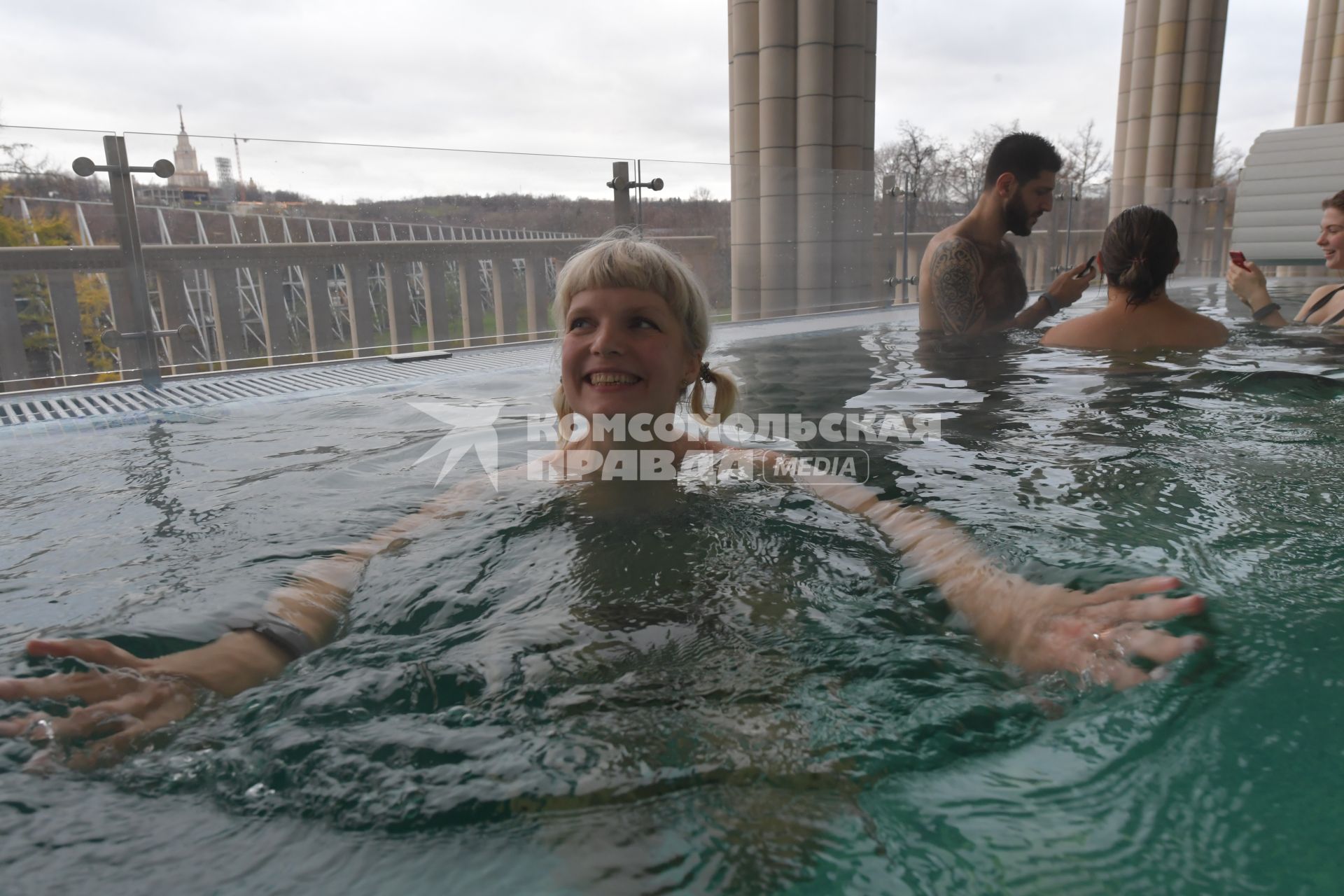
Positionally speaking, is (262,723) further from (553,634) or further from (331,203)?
(331,203)

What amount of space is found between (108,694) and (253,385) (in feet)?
13.0

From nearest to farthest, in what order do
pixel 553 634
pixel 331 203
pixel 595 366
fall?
1. pixel 553 634
2. pixel 595 366
3. pixel 331 203

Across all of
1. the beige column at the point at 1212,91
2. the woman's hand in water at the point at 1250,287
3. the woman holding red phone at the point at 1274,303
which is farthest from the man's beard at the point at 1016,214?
the beige column at the point at 1212,91

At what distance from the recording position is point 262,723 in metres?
1.29

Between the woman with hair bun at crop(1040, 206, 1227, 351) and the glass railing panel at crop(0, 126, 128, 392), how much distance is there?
5491mm

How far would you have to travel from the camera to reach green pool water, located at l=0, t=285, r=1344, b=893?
0.95 metres

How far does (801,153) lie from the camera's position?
909cm

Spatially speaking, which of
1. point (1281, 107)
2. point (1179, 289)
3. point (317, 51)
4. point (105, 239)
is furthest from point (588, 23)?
point (105, 239)

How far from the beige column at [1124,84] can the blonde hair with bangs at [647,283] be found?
1407 centimetres

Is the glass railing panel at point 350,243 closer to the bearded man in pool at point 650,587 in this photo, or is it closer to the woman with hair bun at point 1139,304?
the bearded man in pool at point 650,587

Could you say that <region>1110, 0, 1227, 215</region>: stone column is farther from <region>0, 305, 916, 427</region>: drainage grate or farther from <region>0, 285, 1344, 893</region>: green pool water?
<region>0, 285, 1344, 893</region>: green pool water

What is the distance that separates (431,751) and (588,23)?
23663 millimetres

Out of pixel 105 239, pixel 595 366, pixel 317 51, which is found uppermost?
pixel 317 51

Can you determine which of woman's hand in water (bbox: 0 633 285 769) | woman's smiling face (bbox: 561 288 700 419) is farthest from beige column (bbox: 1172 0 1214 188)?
woman's hand in water (bbox: 0 633 285 769)
